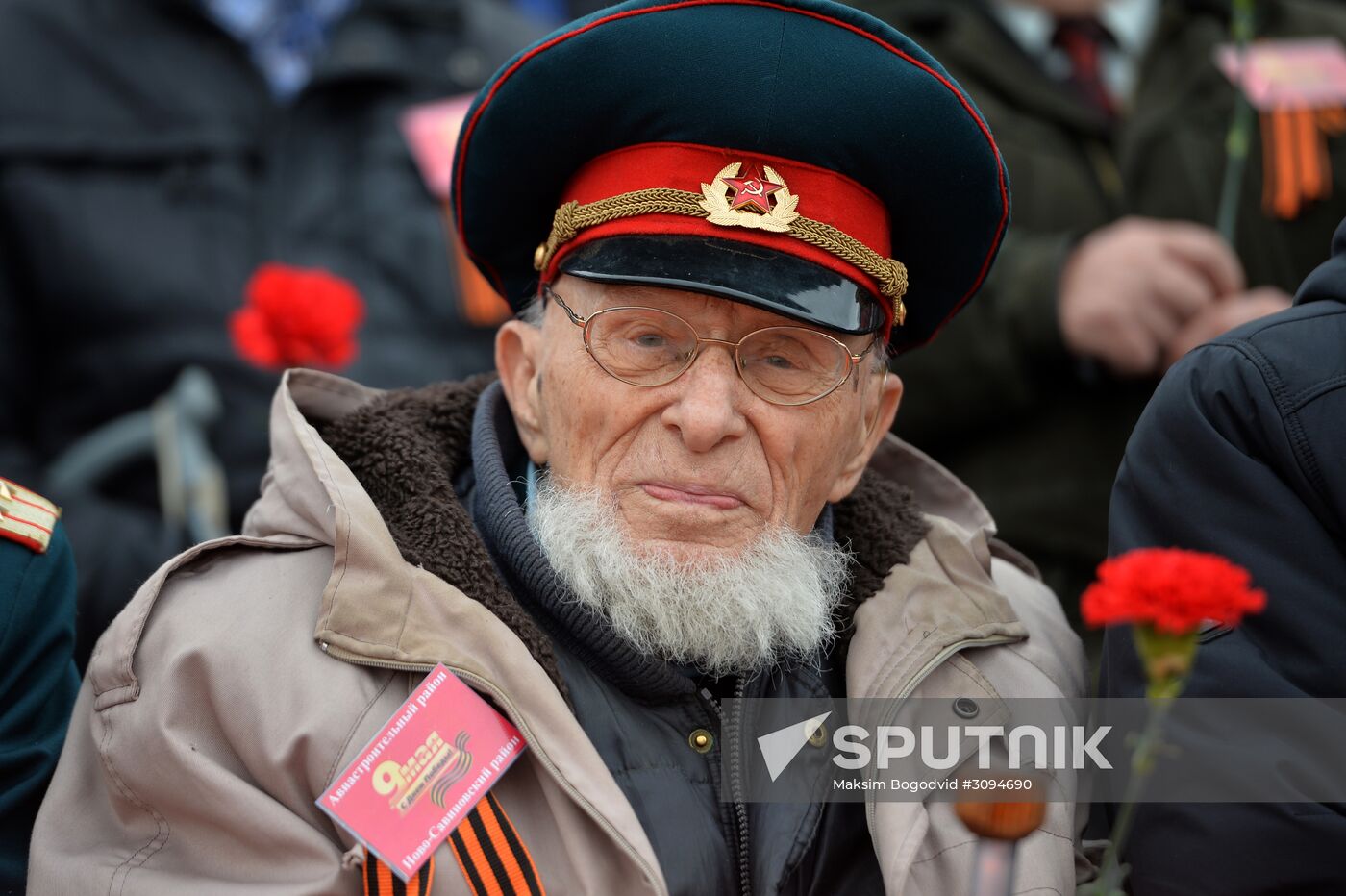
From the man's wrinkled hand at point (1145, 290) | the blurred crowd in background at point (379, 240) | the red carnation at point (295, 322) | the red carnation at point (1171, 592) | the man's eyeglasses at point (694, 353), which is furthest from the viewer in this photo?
the blurred crowd in background at point (379, 240)

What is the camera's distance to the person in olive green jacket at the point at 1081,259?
13.5 ft

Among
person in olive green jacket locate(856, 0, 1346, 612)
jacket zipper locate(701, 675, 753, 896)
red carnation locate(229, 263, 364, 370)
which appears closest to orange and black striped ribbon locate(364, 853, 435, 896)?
jacket zipper locate(701, 675, 753, 896)

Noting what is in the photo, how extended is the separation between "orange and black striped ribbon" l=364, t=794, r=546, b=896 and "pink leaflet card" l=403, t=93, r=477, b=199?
2.51 m

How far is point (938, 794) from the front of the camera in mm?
2889

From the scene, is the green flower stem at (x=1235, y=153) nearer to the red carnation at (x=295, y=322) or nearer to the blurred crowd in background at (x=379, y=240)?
the blurred crowd in background at (x=379, y=240)

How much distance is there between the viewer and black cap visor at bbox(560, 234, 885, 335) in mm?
2932

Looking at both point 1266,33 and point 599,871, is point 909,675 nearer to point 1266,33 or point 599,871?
point 599,871

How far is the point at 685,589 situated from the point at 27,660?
108 centimetres

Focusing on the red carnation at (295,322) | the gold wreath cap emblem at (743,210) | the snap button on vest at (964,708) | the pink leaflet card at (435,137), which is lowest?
the snap button on vest at (964,708)

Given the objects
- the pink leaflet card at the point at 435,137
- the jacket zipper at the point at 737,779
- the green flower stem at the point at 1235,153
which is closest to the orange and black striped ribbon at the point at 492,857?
the jacket zipper at the point at 737,779

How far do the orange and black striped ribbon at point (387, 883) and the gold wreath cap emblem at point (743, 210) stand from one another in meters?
1.17

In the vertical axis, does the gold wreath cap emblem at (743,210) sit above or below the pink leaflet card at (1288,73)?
below

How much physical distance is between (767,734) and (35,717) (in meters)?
1.22

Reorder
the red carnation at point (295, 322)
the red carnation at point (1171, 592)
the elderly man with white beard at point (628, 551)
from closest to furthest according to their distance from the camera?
the red carnation at point (1171, 592), the elderly man with white beard at point (628, 551), the red carnation at point (295, 322)
